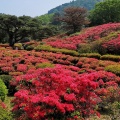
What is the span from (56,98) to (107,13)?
35756 millimetres

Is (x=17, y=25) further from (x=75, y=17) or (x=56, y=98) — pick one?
(x=56, y=98)

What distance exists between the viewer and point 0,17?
113ft

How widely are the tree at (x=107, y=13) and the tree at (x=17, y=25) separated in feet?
37.6

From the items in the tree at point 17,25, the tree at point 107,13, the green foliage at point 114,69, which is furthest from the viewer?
the tree at point 107,13

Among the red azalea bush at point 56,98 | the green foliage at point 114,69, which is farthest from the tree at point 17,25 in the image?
the red azalea bush at point 56,98

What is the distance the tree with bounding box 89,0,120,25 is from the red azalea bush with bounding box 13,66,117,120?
3351 cm

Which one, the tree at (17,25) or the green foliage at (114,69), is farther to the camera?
the tree at (17,25)

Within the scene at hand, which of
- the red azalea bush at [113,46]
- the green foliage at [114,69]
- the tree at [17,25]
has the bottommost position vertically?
the green foliage at [114,69]

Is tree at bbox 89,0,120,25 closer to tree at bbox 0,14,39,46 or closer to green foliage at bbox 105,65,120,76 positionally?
tree at bbox 0,14,39,46

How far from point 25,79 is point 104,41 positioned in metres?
13.6

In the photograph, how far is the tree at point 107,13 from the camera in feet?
136

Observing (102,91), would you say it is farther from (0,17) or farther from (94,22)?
(94,22)

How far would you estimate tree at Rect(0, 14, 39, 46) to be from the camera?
112 ft

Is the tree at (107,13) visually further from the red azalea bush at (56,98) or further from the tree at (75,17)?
the red azalea bush at (56,98)
